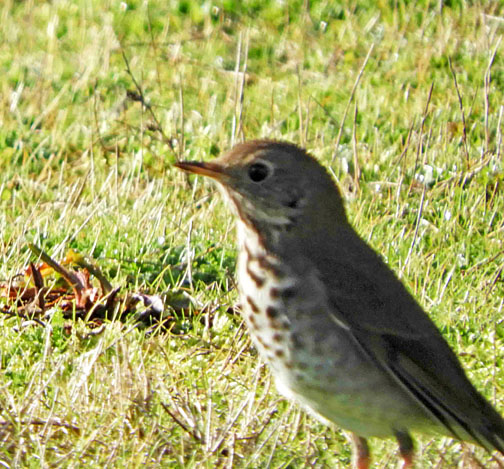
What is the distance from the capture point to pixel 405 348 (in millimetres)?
3900

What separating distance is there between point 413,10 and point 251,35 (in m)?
1.24

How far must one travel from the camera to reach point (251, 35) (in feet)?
29.5

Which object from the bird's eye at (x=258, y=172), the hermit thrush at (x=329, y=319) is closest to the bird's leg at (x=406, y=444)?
the hermit thrush at (x=329, y=319)

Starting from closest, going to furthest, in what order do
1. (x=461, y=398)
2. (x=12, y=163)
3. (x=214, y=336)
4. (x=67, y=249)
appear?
1. (x=461, y=398)
2. (x=214, y=336)
3. (x=67, y=249)
4. (x=12, y=163)

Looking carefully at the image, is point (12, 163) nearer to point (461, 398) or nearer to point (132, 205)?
point (132, 205)

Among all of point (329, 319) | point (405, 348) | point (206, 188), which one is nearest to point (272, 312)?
point (329, 319)

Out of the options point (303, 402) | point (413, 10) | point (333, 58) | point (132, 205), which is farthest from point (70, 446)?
point (413, 10)

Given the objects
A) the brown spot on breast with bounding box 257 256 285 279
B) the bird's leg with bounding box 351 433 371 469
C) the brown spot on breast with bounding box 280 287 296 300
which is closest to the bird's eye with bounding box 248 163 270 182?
the brown spot on breast with bounding box 257 256 285 279

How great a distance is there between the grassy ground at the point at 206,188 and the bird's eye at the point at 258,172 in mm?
784

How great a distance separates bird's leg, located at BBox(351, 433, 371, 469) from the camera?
13.4 feet

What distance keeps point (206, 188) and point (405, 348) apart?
2.98 metres

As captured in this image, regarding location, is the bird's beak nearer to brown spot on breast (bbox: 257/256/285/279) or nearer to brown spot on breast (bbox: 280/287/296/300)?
brown spot on breast (bbox: 257/256/285/279)

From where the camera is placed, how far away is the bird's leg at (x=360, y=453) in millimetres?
4078

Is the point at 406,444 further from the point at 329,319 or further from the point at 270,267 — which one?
the point at 270,267
